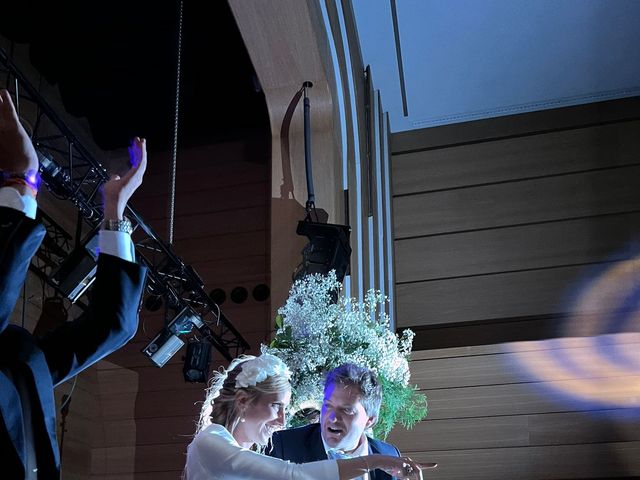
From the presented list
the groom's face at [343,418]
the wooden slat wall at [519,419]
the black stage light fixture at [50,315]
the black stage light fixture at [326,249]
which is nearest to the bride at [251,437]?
the groom's face at [343,418]

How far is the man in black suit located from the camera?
1.08 metres

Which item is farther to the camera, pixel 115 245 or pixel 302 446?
pixel 302 446

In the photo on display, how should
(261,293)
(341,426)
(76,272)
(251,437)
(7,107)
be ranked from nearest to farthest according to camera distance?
(7,107) → (251,437) → (341,426) → (76,272) → (261,293)

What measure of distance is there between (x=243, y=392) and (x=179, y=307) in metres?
4.20

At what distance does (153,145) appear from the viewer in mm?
8477

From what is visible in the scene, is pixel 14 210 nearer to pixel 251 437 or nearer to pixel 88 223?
pixel 251 437

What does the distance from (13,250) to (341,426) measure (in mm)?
1799

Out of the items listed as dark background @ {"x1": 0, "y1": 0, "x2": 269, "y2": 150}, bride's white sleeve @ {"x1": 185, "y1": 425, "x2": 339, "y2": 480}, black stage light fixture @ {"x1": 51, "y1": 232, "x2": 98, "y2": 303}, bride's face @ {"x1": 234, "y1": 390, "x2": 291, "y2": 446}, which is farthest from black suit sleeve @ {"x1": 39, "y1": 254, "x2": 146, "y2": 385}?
dark background @ {"x1": 0, "y1": 0, "x2": 269, "y2": 150}

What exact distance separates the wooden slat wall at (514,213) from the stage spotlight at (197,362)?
201cm

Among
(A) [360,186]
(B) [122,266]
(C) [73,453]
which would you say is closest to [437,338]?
(A) [360,186]

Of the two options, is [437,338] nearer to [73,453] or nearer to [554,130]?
[554,130]

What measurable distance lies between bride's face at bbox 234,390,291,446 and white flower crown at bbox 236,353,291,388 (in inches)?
2.2

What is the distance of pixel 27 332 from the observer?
1.23 metres

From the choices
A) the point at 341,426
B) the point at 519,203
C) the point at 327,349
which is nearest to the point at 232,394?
the point at 341,426
